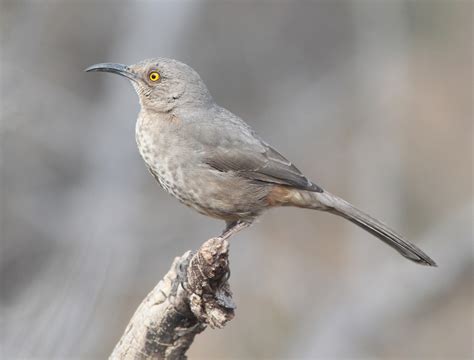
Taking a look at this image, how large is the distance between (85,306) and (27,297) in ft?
5.44

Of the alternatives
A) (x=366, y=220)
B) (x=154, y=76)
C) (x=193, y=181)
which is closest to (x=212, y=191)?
(x=193, y=181)

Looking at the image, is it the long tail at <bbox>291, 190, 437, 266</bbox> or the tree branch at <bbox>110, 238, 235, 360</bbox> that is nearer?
the tree branch at <bbox>110, 238, 235, 360</bbox>

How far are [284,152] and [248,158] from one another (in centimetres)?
465

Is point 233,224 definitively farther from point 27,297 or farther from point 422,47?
point 422,47

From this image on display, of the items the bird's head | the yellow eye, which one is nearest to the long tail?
the bird's head

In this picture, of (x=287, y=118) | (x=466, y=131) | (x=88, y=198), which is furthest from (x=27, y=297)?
(x=466, y=131)

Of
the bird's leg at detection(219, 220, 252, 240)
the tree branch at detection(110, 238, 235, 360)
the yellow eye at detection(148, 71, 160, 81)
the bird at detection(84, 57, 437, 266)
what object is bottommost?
the tree branch at detection(110, 238, 235, 360)

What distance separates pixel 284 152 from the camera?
9.95 metres

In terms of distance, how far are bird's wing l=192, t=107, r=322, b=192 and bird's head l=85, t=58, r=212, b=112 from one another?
31cm

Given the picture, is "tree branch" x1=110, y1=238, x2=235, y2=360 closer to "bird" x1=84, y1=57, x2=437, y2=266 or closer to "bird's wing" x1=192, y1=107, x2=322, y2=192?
"bird" x1=84, y1=57, x2=437, y2=266

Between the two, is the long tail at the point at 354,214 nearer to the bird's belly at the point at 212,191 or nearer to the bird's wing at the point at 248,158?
the bird's wing at the point at 248,158

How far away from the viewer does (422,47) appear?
11.3 metres

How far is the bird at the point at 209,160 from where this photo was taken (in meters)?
5.10

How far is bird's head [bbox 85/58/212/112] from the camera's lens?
216 inches
